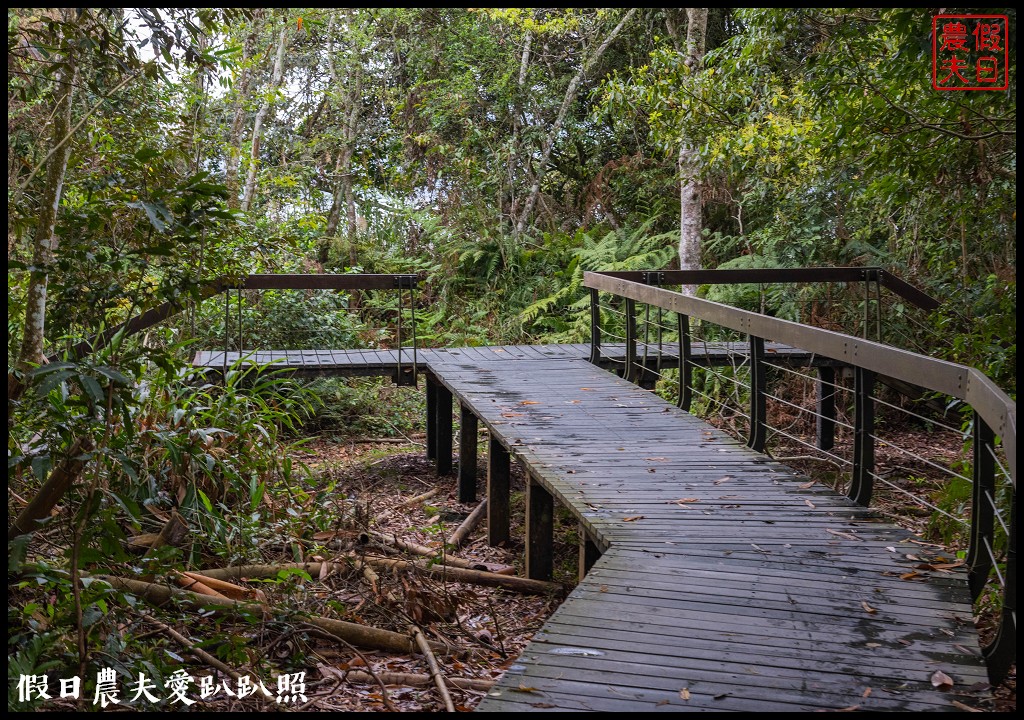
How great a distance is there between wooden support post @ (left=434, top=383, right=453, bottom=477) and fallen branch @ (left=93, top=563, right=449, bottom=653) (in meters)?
4.14

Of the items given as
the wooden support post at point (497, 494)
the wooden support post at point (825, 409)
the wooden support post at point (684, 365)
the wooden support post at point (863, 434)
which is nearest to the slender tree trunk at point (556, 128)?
the wooden support post at point (825, 409)

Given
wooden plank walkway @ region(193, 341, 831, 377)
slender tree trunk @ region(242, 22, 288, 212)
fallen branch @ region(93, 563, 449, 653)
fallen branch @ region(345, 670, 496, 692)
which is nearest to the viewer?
fallen branch @ region(345, 670, 496, 692)

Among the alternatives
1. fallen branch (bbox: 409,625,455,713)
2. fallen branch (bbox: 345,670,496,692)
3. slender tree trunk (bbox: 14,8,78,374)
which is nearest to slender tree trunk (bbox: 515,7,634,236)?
slender tree trunk (bbox: 14,8,78,374)

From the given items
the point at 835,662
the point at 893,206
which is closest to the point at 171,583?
the point at 835,662

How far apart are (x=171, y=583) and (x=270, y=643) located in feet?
1.98

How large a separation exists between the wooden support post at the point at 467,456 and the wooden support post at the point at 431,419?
1146mm

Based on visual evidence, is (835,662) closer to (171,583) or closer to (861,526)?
(861,526)

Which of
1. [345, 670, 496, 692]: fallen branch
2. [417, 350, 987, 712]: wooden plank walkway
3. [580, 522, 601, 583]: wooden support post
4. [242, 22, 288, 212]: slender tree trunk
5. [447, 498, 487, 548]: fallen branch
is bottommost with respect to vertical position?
[447, 498, 487, 548]: fallen branch

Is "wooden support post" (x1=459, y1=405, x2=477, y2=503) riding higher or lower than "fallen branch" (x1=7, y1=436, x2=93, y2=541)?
lower

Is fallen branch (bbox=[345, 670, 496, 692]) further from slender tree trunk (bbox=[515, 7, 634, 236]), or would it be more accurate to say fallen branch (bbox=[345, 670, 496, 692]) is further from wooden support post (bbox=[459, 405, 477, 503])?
slender tree trunk (bbox=[515, 7, 634, 236])

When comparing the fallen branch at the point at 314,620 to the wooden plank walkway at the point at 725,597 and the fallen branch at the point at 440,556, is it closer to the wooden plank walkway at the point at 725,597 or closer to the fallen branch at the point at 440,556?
the wooden plank walkway at the point at 725,597

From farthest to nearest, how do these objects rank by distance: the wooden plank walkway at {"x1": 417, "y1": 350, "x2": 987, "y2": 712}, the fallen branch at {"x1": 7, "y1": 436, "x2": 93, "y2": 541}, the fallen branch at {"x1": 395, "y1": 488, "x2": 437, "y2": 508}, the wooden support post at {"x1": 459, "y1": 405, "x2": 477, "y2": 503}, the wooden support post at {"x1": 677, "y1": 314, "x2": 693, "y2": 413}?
the wooden support post at {"x1": 459, "y1": 405, "x2": 477, "y2": 503} → the fallen branch at {"x1": 395, "y1": 488, "x2": 437, "y2": 508} → the wooden support post at {"x1": 677, "y1": 314, "x2": 693, "y2": 413} → the fallen branch at {"x1": 7, "y1": 436, "x2": 93, "y2": 541} → the wooden plank walkway at {"x1": 417, "y1": 350, "x2": 987, "y2": 712}

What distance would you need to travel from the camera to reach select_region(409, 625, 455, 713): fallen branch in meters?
3.39

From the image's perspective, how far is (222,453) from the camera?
17.1 ft
